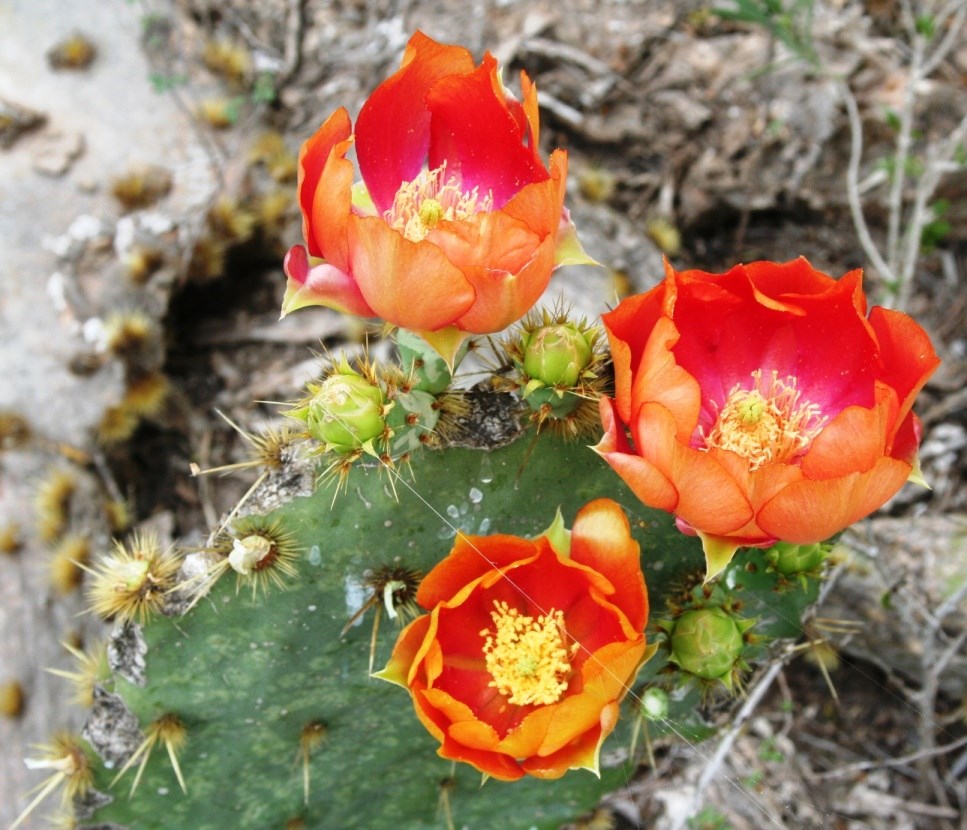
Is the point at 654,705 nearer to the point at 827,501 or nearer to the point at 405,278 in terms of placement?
the point at 827,501

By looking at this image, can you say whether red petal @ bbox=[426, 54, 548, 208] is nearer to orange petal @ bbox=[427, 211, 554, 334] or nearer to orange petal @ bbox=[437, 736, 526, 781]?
orange petal @ bbox=[427, 211, 554, 334]

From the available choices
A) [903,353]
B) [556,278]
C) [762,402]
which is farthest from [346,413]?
[556,278]

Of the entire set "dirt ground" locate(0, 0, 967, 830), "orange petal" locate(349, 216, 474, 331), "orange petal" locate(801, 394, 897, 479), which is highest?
"orange petal" locate(349, 216, 474, 331)

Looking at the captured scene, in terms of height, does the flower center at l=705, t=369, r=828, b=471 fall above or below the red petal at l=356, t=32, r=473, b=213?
below

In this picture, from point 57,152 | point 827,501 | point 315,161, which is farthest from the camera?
point 57,152

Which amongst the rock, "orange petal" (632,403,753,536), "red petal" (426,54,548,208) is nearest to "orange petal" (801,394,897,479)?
"orange petal" (632,403,753,536)

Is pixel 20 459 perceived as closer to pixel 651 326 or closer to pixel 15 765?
pixel 15 765

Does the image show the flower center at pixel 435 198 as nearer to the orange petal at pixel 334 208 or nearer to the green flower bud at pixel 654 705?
the orange petal at pixel 334 208
